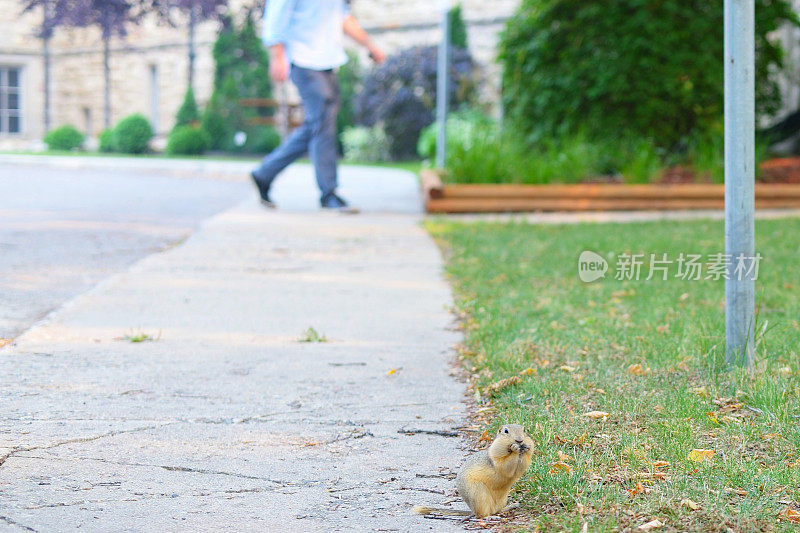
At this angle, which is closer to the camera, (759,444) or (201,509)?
(201,509)

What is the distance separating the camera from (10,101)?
28.9 meters

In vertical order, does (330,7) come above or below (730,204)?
above

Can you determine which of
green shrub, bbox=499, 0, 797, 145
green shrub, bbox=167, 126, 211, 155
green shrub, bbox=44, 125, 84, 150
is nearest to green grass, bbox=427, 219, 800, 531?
green shrub, bbox=499, 0, 797, 145

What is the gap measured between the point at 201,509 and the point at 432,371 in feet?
4.48

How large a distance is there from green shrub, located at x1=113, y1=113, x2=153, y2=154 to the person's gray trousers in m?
15.6

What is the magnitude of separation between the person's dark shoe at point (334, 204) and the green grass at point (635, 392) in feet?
9.89

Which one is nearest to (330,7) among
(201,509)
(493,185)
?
(493,185)

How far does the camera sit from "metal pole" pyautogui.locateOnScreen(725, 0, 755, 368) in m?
3.20

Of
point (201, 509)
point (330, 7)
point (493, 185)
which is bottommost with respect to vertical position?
point (201, 509)

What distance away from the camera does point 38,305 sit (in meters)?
4.63

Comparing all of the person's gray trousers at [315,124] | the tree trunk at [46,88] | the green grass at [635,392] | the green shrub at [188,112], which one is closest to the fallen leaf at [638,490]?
the green grass at [635,392]

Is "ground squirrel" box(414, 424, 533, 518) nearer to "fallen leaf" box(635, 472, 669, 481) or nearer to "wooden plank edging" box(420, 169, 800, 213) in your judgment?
"fallen leaf" box(635, 472, 669, 481)

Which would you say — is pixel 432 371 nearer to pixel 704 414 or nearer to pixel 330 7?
pixel 704 414

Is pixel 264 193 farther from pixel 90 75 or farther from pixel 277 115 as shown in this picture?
pixel 90 75
